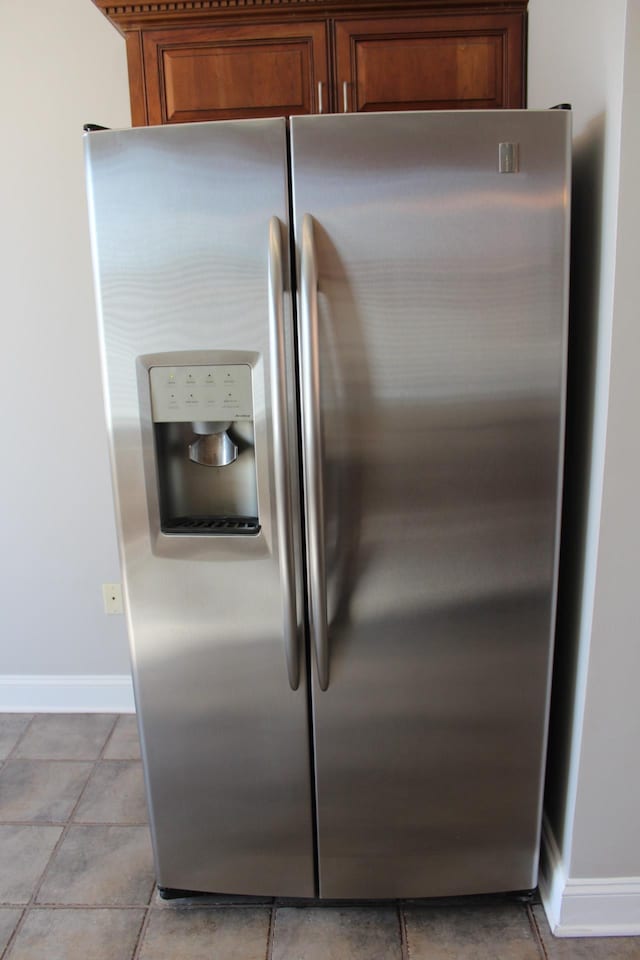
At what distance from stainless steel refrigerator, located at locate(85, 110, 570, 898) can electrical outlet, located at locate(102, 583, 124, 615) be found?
921 millimetres

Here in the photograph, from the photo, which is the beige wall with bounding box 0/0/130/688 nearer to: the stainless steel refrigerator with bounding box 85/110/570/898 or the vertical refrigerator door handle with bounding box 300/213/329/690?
the stainless steel refrigerator with bounding box 85/110/570/898

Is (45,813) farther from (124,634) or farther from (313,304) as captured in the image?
(313,304)

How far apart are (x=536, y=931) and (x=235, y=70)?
212 centimetres

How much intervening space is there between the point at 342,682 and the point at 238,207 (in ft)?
3.17

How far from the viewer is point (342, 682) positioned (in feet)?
4.91

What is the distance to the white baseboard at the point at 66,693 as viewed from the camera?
2.51m

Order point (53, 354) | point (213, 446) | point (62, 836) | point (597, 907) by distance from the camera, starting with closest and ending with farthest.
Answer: point (213, 446)
point (597, 907)
point (62, 836)
point (53, 354)

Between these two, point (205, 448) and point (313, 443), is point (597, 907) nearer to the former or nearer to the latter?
point (313, 443)

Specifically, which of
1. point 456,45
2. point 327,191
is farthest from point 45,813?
point 456,45

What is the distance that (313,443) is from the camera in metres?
1.35

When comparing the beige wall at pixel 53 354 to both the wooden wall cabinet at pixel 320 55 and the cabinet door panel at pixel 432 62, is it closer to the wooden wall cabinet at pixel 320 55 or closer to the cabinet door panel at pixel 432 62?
the wooden wall cabinet at pixel 320 55

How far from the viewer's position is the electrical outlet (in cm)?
242

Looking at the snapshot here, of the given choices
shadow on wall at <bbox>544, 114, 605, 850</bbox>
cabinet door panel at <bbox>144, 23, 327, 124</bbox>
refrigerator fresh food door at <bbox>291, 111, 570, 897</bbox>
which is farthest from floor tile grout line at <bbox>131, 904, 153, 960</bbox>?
cabinet door panel at <bbox>144, 23, 327, 124</bbox>

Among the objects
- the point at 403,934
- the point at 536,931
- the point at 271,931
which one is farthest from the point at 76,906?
the point at 536,931
